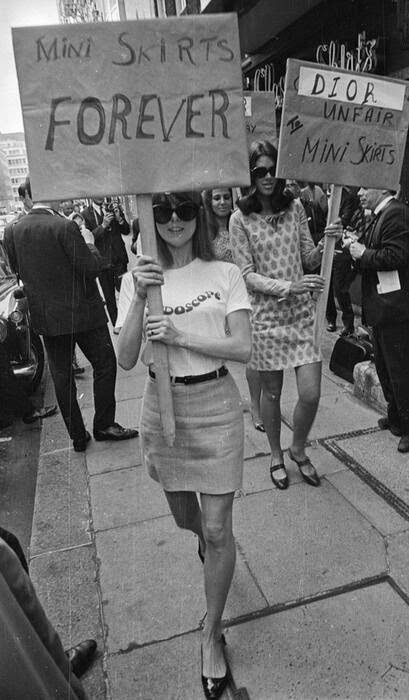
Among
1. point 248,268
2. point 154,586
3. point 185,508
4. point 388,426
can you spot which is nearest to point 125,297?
point 185,508

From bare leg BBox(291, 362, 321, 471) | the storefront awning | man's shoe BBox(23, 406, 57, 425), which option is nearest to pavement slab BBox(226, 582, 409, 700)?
bare leg BBox(291, 362, 321, 471)

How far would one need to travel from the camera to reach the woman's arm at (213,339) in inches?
71.5

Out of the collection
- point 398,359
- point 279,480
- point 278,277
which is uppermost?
point 278,277

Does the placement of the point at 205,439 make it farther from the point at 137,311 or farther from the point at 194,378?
the point at 137,311

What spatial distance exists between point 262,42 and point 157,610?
30.0ft

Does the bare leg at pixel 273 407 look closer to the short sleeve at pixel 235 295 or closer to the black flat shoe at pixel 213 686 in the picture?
the short sleeve at pixel 235 295

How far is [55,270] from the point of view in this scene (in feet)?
12.4

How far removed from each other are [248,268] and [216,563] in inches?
65.4

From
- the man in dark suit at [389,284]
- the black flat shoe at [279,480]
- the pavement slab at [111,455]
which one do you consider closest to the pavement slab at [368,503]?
the black flat shoe at [279,480]

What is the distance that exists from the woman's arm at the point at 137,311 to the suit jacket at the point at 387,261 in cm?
204

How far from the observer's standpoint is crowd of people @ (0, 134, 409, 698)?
198 cm

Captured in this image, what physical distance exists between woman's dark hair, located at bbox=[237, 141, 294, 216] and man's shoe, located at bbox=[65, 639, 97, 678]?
2.29 metres

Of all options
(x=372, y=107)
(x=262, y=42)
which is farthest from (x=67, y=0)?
(x=372, y=107)

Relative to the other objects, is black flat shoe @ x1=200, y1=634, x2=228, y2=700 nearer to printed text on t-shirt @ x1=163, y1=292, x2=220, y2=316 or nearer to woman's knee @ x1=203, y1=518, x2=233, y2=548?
woman's knee @ x1=203, y1=518, x2=233, y2=548
